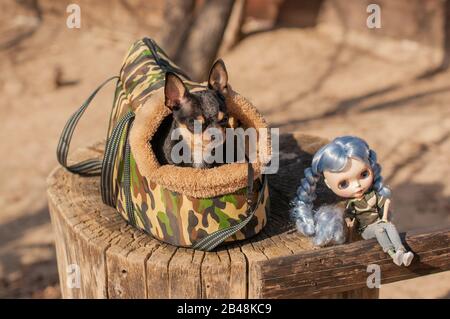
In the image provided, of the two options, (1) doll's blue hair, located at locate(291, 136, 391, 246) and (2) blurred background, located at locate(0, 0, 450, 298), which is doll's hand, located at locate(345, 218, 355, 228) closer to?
(1) doll's blue hair, located at locate(291, 136, 391, 246)

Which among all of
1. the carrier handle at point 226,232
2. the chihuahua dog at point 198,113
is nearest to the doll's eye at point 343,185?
the carrier handle at point 226,232

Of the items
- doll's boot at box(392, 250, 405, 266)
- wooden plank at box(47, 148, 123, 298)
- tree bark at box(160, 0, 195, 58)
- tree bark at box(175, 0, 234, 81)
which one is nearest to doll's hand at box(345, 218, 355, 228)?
doll's boot at box(392, 250, 405, 266)

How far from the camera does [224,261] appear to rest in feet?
7.76

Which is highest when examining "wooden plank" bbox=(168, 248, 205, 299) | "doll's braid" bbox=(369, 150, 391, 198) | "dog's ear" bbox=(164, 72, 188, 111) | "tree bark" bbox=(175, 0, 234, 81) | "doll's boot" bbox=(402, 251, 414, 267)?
"tree bark" bbox=(175, 0, 234, 81)

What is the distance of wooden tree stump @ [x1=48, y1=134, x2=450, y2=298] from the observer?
7.27 ft

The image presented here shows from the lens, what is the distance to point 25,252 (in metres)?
4.98

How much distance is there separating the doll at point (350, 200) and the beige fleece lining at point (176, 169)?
0.24m

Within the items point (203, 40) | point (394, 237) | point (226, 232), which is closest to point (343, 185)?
point (394, 237)

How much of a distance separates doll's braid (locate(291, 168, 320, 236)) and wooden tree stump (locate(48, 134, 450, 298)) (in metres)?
0.08

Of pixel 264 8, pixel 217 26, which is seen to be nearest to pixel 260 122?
pixel 217 26

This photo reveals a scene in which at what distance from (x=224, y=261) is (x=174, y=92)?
25.1 inches

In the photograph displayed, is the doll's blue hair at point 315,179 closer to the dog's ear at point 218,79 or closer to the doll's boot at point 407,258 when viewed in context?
the doll's boot at point 407,258

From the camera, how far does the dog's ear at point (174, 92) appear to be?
85.5 inches

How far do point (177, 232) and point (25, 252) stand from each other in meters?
2.95
